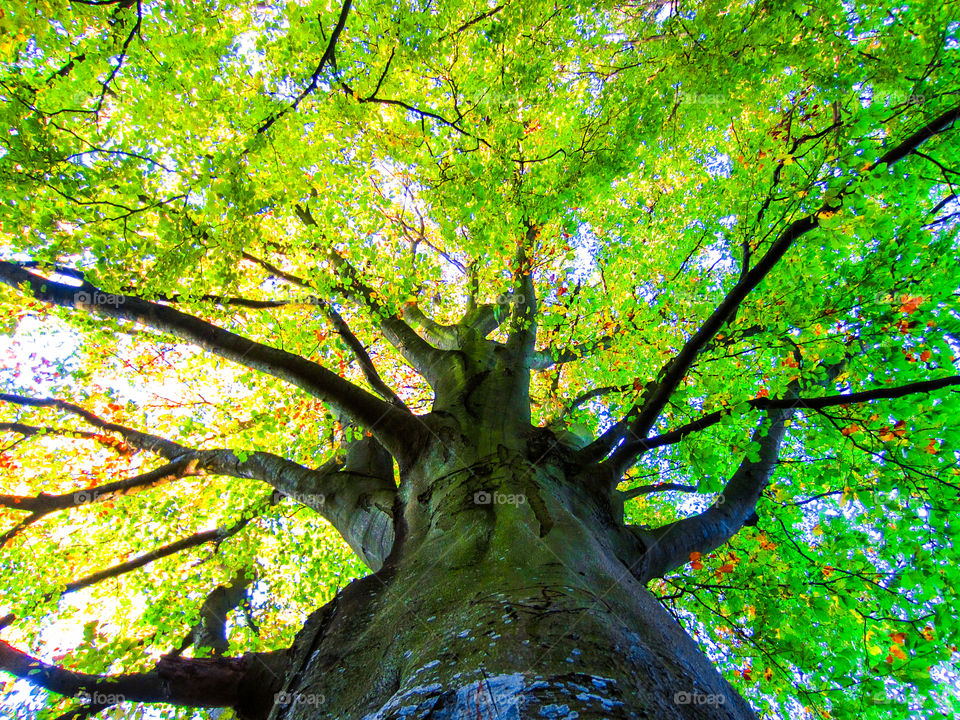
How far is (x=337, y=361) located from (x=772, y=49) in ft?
24.8

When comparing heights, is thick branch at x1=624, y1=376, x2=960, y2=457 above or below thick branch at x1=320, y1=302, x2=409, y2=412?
below

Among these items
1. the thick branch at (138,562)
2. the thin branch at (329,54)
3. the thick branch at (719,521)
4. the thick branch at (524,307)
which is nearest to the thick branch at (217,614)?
the thick branch at (138,562)

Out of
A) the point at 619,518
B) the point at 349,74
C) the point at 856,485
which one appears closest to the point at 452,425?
the point at 619,518

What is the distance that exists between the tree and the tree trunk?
18 millimetres

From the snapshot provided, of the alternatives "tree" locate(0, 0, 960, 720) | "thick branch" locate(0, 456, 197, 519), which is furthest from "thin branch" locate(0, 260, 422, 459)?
"thick branch" locate(0, 456, 197, 519)

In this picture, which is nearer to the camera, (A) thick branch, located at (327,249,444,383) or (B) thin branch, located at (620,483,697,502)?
(B) thin branch, located at (620,483,697,502)

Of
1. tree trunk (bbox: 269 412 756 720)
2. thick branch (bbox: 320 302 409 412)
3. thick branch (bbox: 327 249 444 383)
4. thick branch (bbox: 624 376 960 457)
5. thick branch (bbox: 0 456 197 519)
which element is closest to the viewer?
tree trunk (bbox: 269 412 756 720)

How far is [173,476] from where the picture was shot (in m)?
4.47

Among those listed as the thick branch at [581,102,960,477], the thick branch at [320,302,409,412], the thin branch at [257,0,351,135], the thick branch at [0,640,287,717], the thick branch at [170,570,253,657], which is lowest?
the thick branch at [0,640,287,717]

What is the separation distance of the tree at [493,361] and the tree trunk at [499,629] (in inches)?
0.7

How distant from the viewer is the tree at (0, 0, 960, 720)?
239 centimetres

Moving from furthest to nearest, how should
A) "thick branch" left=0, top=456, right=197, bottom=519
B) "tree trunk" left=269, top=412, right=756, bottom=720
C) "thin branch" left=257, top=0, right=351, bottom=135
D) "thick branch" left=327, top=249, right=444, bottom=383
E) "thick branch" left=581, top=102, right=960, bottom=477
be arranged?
1. "thick branch" left=327, top=249, right=444, bottom=383
2. "thick branch" left=0, top=456, right=197, bottom=519
3. "thin branch" left=257, top=0, right=351, bottom=135
4. "thick branch" left=581, top=102, right=960, bottom=477
5. "tree trunk" left=269, top=412, right=756, bottom=720

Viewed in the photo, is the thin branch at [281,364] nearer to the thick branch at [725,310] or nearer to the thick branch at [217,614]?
the thick branch at [725,310]

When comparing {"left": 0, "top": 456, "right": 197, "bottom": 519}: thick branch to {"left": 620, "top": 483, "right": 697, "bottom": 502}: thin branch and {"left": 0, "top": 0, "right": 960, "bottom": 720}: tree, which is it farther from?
{"left": 620, "top": 483, "right": 697, "bottom": 502}: thin branch
